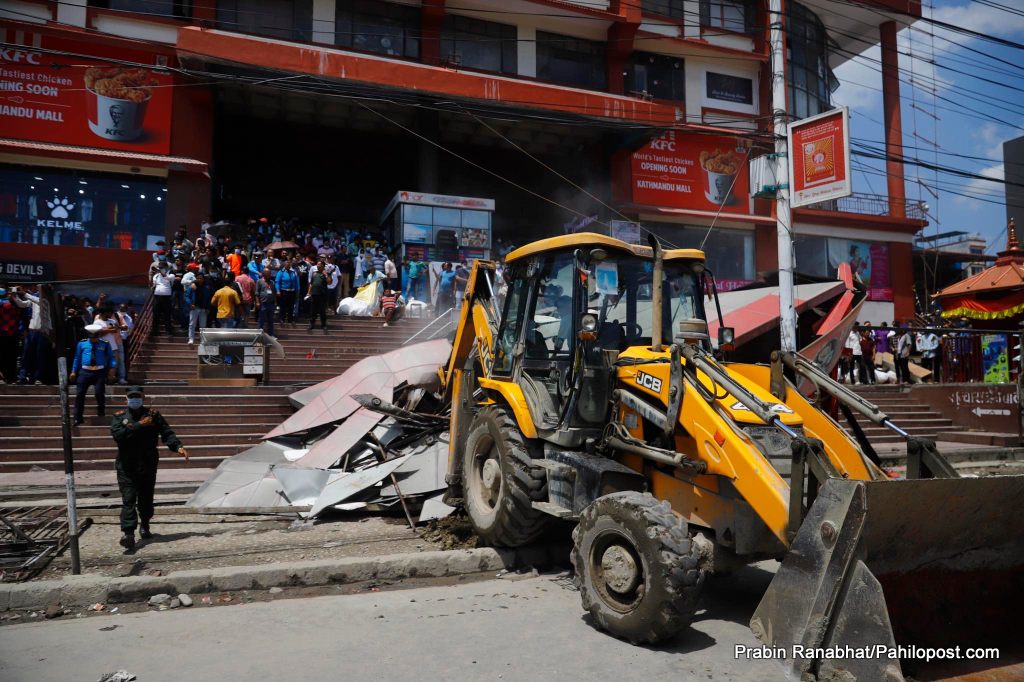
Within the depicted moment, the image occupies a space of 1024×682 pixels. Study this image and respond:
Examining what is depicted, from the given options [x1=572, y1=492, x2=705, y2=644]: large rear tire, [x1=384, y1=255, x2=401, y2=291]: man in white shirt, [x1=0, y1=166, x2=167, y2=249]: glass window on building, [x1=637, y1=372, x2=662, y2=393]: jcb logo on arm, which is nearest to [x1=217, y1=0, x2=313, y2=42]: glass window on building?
[x1=0, y1=166, x2=167, y2=249]: glass window on building

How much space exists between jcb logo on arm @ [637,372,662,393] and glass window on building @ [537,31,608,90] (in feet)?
82.0

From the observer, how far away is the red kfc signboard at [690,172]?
28.6 meters

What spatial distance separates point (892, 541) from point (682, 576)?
1.21 m

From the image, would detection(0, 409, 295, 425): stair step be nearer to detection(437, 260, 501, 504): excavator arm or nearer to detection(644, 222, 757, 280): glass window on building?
detection(437, 260, 501, 504): excavator arm

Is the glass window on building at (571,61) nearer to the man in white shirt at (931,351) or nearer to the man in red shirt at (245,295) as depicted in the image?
the man in white shirt at (931,351)

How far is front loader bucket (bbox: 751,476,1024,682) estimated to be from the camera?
349 cm

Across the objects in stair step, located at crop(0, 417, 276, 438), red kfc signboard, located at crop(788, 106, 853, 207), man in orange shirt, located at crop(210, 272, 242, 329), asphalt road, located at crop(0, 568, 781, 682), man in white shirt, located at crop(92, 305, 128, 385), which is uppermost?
red kfc signboard, located at crop(788, 106, 853, 207)

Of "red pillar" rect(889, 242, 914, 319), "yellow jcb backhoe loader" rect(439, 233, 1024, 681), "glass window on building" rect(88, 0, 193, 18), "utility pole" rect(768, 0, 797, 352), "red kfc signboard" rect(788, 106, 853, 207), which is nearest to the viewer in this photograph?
"yellow jcb backhoe loader" rect(439, 233, 1024, 681)

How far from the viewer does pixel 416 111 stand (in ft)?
84.7

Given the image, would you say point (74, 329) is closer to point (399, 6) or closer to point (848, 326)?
point (848, 326)

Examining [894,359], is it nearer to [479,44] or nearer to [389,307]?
[389,307]

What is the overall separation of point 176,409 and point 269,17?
57.5ft

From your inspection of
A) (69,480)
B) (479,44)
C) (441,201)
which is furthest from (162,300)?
(479,44)

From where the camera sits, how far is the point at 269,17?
79.7 ft
